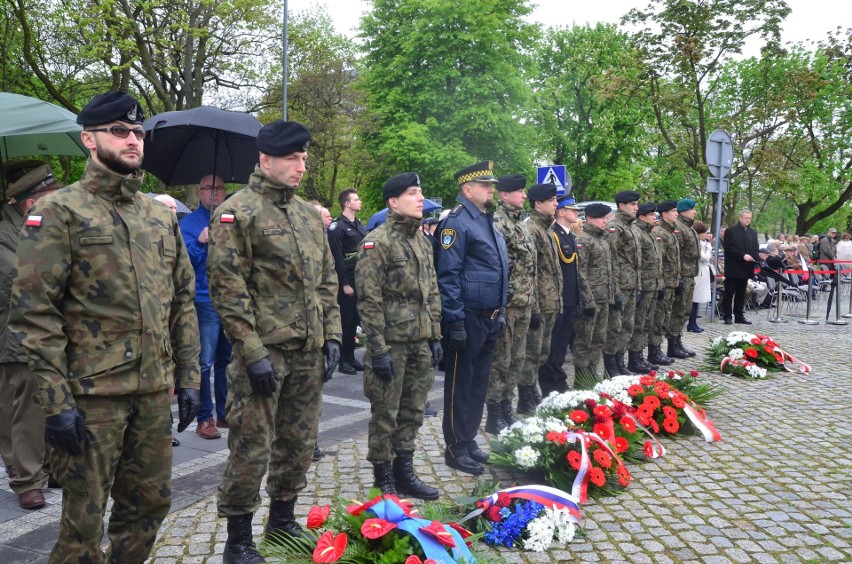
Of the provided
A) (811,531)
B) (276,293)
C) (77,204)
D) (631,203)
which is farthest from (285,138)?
(631,203)

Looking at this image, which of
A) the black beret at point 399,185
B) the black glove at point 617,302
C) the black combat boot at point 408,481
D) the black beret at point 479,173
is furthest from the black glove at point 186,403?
the black glove at point 617,302

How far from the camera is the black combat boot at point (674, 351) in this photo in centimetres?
1109

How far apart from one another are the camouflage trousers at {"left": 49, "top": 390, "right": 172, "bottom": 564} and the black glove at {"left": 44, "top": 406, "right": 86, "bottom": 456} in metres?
0.09

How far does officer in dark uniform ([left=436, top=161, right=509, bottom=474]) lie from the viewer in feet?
18.7

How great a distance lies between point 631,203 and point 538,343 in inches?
127

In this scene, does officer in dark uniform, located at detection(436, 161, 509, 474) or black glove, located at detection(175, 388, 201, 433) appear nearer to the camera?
black glove, located at detection(175, 388, 201, 433)

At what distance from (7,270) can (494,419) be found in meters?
4.15

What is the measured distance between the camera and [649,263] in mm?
10094

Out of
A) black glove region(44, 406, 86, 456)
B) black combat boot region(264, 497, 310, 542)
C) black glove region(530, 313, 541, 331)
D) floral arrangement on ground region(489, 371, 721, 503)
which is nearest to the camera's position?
black glove region(44, 406, 86, 456)

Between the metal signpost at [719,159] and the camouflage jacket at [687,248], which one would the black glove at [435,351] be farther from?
the metal signpost at [719,159]

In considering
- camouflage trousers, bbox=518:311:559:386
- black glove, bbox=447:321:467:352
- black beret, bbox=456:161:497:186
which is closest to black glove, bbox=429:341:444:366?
black glove, bbox=447:321:467:352

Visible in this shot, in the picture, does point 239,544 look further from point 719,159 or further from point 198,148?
point 719,159

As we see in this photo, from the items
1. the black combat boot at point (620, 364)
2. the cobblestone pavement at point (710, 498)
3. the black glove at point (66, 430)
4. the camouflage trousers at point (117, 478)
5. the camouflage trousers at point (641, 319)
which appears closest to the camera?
the black glove at point (66, 430)

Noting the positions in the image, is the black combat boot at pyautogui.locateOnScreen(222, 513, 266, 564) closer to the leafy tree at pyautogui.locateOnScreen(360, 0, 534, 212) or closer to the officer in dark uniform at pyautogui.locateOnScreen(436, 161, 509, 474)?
the officer in dark uniform at pyautogui.locateOnScreen(436, 161, 509, 474)
